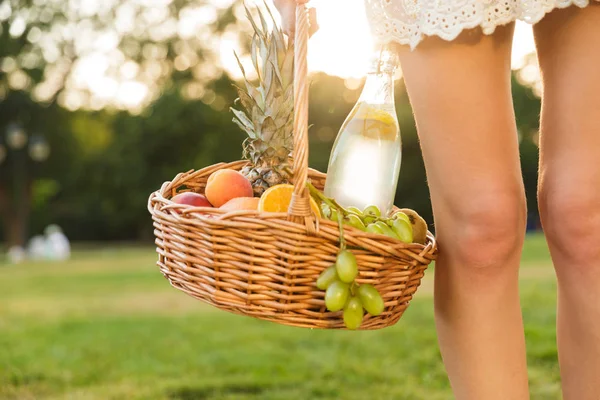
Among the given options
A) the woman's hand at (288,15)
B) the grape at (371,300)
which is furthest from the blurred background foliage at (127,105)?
the grape at (371,300)

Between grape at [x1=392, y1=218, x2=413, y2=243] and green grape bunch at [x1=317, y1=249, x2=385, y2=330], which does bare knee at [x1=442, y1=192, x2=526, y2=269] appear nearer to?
grape at [x1=392, y1=218, x2=413, y2=243]

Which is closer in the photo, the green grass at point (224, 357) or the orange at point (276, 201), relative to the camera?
the orange at point (276, 201)

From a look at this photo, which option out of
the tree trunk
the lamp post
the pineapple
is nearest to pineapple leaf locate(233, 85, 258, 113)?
the pineapple

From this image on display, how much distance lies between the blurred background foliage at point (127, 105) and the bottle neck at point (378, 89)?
712 inches

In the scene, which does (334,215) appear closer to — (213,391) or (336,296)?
(336,296)

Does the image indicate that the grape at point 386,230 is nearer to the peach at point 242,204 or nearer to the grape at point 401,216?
the grape at point 401,216

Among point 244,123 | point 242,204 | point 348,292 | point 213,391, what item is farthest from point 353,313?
point 213,391

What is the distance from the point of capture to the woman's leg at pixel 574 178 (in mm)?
1315

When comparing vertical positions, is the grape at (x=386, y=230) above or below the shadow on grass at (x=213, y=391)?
above

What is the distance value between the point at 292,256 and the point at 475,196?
0.35m

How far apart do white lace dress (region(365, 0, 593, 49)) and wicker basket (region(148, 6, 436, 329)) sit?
0.19m

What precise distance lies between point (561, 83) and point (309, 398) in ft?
4.70

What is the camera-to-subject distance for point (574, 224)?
1320 millimetres

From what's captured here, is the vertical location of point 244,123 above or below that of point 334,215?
above
